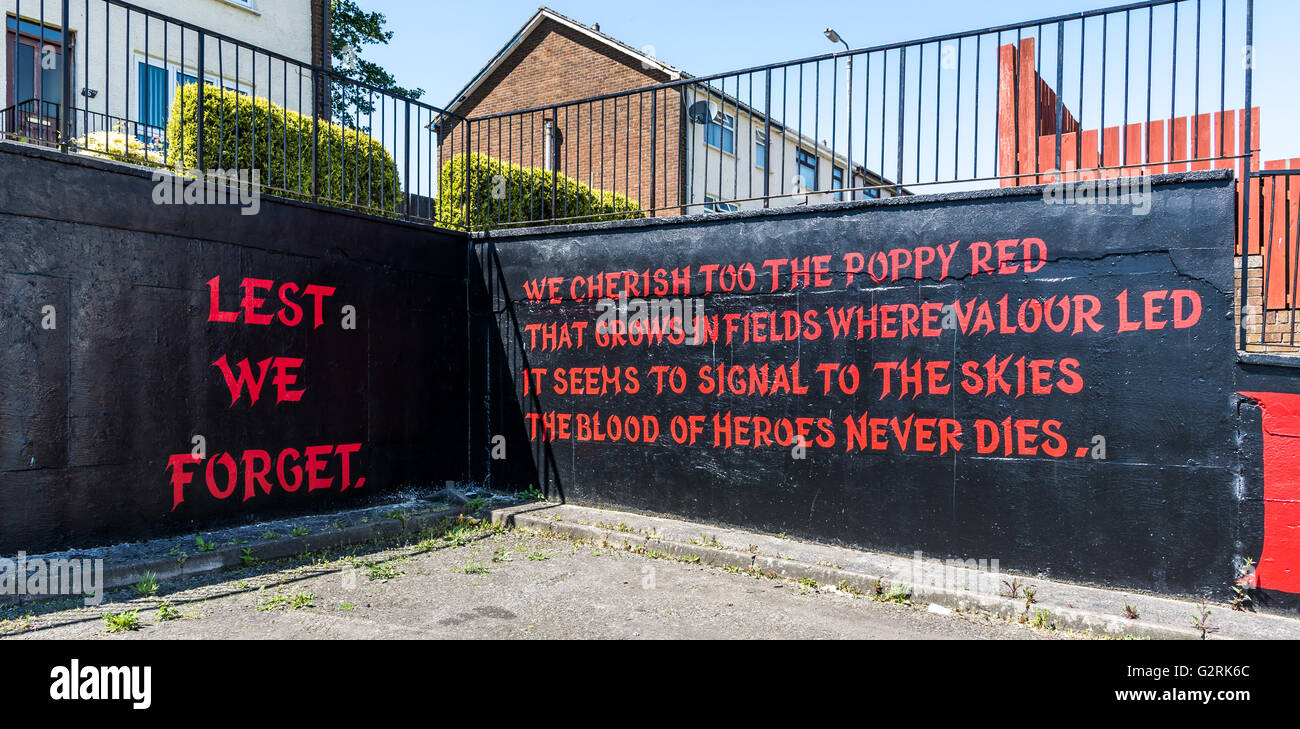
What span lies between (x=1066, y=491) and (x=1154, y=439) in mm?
675

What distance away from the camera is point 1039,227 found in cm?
609

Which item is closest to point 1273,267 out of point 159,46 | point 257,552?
point 257,552

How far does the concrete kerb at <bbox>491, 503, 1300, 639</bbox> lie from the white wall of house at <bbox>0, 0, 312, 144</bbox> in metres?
8.45

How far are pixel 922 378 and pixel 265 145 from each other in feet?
23.4

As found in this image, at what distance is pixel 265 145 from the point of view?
8742mm

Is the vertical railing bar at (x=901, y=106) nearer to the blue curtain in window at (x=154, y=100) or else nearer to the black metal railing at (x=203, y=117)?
the black metal railing at (x=203, y=117)

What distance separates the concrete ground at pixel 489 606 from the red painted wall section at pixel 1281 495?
4.84 ft

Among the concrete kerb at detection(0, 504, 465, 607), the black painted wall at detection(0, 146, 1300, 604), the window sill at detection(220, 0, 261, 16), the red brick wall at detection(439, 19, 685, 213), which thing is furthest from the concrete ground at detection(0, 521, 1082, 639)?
the red brick wall at detection(439, 19, 685, 213)

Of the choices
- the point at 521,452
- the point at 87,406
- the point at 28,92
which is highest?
the point at 28,92

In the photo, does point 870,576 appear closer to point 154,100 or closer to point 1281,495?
point 1281,495
